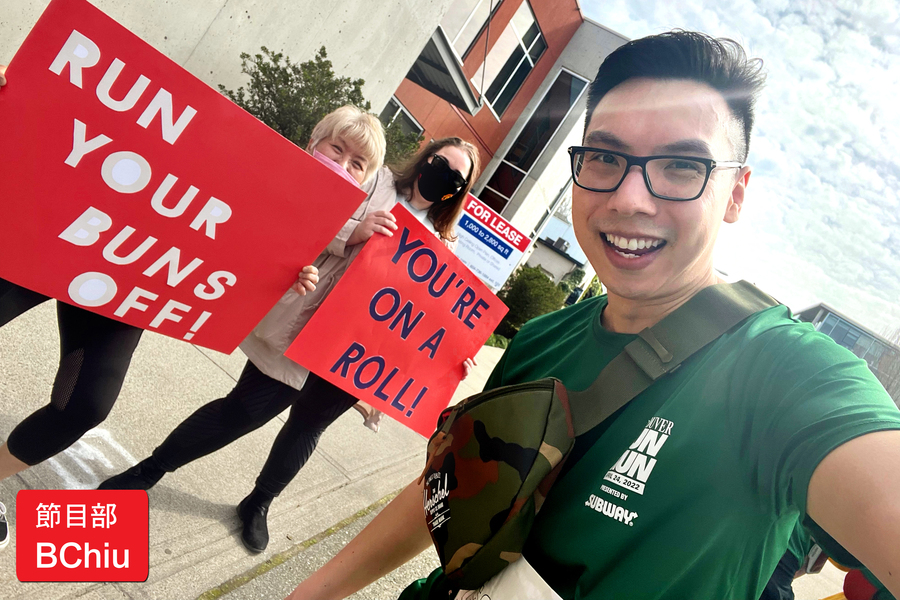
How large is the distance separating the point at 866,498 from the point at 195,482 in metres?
2.77

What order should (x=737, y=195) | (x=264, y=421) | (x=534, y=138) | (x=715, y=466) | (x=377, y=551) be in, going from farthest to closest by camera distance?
(x=534, y=138) → (x=264, y=421) → (x=377, y=551) → (x=737, y=195) → (x=715, y=466)

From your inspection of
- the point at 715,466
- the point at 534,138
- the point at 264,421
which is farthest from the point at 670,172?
the point at 534,138

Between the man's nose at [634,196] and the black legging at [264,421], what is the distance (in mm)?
1889

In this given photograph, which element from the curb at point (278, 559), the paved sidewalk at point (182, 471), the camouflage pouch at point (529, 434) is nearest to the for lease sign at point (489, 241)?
the paved sidewalk at point (182, 471)

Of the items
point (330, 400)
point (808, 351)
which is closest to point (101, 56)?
point (330, 400)

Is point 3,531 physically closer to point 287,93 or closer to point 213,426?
point 213,426

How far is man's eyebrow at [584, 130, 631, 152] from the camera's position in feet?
3.63

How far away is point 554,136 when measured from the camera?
70.3 ft

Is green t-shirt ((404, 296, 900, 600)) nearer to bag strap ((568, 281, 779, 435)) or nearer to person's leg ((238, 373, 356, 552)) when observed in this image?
bag strap ((568, 281, 779, 435))

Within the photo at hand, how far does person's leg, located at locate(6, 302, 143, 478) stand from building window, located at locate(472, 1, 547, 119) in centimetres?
1474

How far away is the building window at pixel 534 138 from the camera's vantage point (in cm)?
2094

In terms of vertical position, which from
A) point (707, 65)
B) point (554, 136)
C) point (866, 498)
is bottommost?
point (866, 498)

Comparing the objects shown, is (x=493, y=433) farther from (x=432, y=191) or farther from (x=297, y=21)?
(x=297, y=21)
